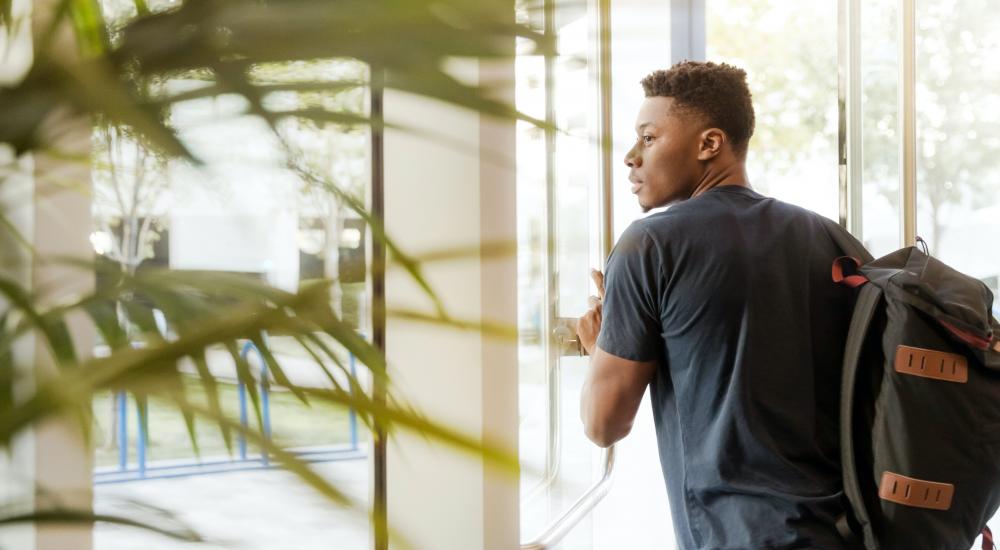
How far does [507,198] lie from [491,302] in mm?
179

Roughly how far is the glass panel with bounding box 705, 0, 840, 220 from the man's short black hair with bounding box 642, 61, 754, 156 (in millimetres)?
1975

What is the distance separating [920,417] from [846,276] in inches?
11.1

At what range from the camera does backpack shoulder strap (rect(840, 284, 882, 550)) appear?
1.62 meters

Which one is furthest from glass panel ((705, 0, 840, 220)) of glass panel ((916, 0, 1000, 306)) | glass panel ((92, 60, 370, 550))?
glass panel ((92, 60, 370, 550))

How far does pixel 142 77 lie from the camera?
28 centimetres

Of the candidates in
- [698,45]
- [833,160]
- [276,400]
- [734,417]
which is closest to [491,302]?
[734,417]

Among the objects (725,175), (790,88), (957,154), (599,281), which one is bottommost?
(599,281)

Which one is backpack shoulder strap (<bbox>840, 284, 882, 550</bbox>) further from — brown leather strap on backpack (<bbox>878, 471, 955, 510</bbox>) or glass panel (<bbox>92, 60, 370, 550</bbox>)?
glass panel (<bbox>92, 60, 370, 550</bbox>)

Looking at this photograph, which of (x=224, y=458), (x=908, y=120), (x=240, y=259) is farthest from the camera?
(x=908, y=120)

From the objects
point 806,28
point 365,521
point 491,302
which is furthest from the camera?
point 806,28

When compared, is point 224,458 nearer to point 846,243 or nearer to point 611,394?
point 611,394

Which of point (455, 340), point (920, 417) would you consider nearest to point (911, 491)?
point (920, 417)

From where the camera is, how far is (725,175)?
1.87m

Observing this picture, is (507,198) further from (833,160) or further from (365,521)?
(833,160)
